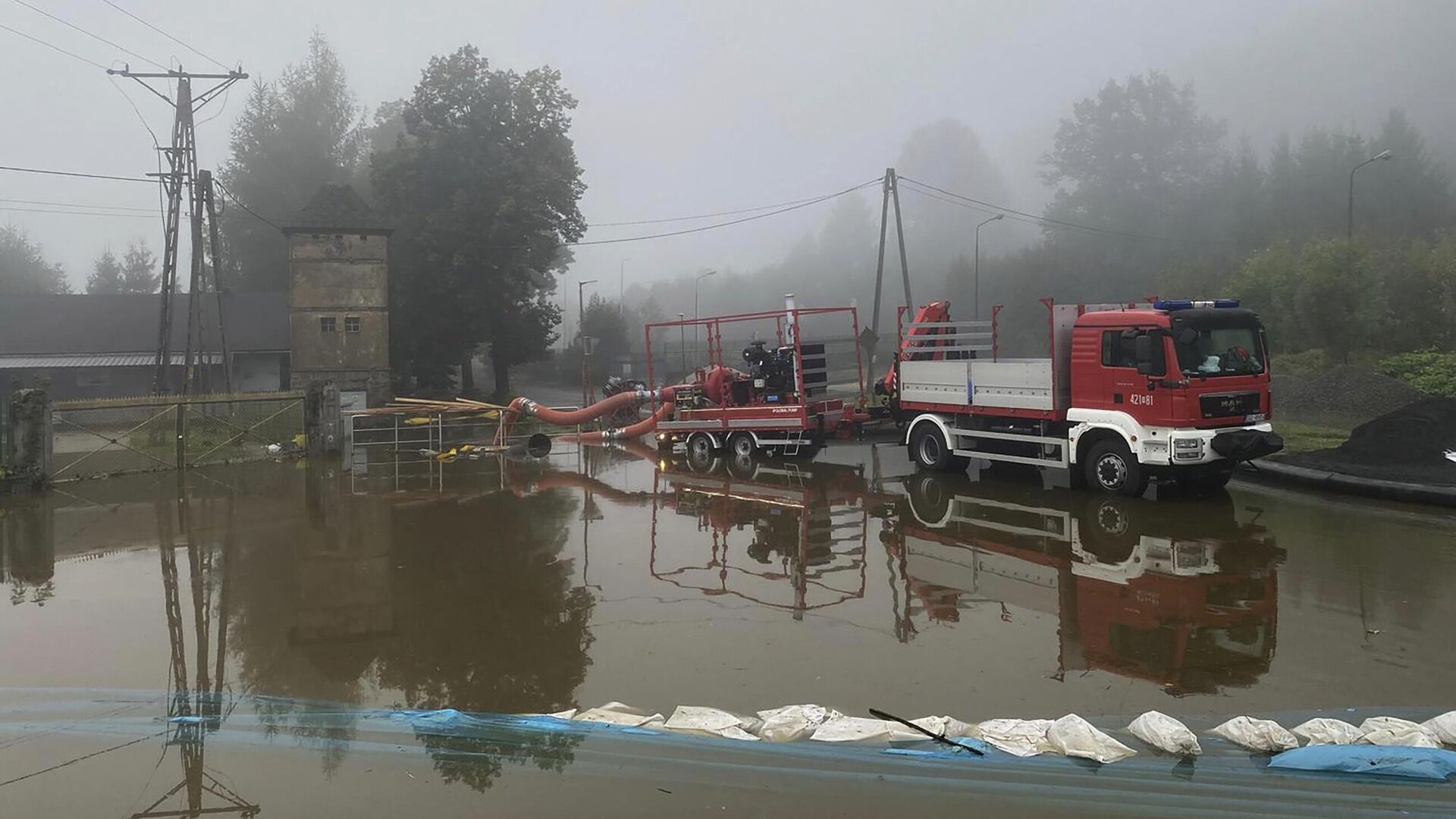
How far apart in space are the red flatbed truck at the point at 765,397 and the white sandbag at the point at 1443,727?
1304cm

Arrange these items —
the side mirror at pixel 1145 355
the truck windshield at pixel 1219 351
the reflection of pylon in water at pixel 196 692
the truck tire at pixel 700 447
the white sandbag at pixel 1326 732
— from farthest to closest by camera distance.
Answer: the truck tire at pixel 700 447
the side mirror at pixel 1145 355
the truck windshield at pixel 1219 351
the white sandbag at pixel 1326 732
the reflection of pylon in water at pixel 196 692

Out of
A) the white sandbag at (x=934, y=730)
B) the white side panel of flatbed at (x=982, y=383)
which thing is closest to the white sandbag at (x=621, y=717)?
the white sandbag at (x=934, y=730)

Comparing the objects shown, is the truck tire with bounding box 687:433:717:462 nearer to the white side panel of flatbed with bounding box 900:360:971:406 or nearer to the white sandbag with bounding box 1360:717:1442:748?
the white side panel of flatbed with bounding box 900:360:971:406

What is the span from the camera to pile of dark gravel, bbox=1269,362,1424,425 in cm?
2197

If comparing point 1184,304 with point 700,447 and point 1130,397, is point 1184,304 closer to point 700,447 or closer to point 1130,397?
point 1130,397

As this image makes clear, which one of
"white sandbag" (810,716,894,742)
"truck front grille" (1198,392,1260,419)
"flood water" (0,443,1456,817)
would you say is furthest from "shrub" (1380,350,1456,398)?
"white sandbag" (810,716,894,742)

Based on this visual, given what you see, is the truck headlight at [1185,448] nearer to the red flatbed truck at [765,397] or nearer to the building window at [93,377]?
the red flatbed truck at [765,397]

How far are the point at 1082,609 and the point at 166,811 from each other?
6.92m

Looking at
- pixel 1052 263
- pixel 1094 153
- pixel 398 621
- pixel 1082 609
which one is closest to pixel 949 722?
pixel 1082 609

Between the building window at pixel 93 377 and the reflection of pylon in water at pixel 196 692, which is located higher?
the building window at pixel 93 377

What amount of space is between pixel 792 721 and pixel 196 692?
4.30m

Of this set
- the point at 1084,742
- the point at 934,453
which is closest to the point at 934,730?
the point at 1084,742

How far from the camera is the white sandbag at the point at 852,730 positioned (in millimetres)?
5191

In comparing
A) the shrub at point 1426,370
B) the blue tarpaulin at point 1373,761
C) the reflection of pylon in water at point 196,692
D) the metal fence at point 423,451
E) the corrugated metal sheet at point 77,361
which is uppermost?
the corrugated metal sheet at point 77,361
